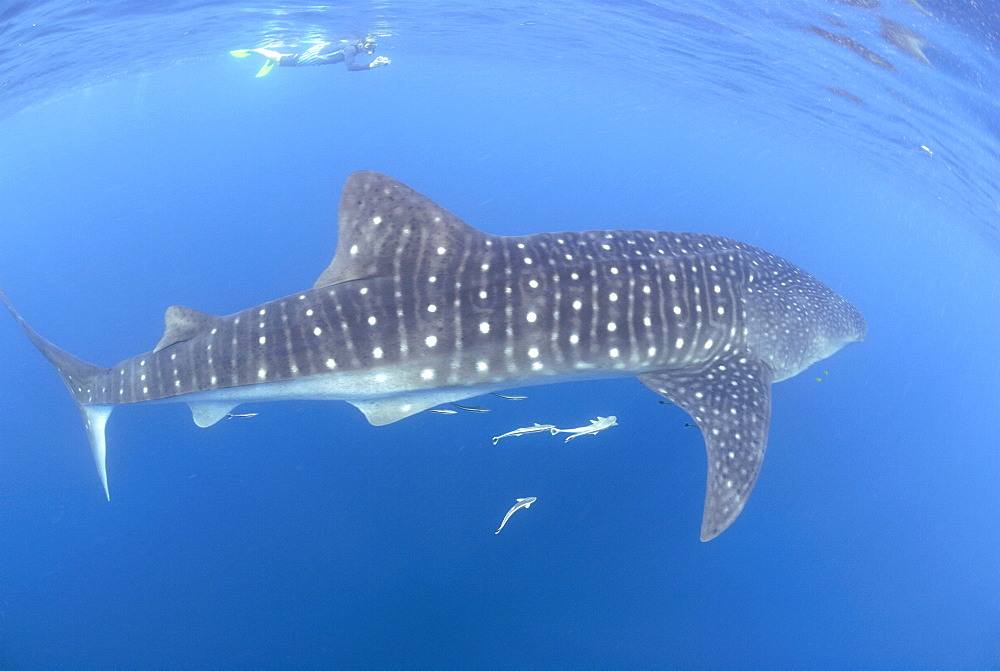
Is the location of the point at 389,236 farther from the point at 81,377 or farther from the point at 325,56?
the point at 325,56

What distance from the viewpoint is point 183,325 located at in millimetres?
4523

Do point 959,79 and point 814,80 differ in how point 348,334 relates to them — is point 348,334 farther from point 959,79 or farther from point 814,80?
point 814,80

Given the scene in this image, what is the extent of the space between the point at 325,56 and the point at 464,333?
790 inches

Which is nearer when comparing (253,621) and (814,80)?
(253,621)

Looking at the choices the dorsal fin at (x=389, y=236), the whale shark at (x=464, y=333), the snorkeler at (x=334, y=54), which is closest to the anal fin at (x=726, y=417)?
the whale shark at (x=464, y=333)

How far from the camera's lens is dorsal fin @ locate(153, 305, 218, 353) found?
4480 millimetres

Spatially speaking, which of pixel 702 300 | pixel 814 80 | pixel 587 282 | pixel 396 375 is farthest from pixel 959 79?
pixel 396 375

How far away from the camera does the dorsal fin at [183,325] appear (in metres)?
4.48

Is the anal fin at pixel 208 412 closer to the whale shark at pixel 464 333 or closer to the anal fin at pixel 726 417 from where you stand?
the whale shark at pixel 464 333

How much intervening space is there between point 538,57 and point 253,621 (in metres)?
24.0

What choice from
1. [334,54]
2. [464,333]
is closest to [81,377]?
[464,333]

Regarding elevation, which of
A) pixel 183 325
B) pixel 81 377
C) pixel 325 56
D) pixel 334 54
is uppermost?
pixel 334 54

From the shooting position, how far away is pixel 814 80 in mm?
14211

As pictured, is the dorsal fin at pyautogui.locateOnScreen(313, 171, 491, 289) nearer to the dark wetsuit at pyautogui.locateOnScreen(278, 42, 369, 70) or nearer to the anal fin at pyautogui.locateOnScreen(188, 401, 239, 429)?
the anal fin at pyautogui.locateOnScreen(188, 401, 239, 429)
